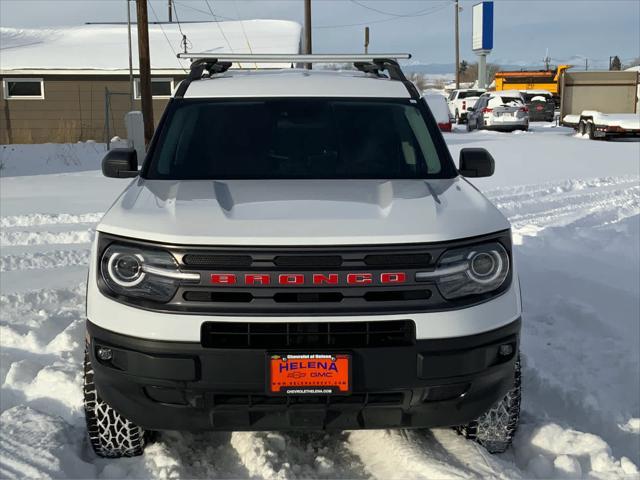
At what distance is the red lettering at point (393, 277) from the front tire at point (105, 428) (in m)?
1.33

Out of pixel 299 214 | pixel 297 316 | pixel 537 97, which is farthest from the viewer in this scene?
pixel 537 97

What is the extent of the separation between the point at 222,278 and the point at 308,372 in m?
0.49

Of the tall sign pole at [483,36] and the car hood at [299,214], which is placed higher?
the tall sign pole at [483,36]

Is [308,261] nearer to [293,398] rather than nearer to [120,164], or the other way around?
[293,398]

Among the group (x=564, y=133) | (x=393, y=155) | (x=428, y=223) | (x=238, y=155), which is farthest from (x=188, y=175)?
(x=564, y=133)

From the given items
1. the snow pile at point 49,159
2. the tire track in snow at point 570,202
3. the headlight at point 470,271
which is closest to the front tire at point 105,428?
the headlight at point 470,271

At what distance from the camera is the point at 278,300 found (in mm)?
2945

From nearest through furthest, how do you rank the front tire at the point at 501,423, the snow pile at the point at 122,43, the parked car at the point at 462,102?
the front tire at the point at 501,423 < the snow pile at the point at 122,43 < the parked car at the point at 462,102

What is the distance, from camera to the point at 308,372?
116 inches

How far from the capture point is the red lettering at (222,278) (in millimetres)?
2936

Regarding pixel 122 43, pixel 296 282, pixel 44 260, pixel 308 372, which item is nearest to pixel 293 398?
pixel 308 372

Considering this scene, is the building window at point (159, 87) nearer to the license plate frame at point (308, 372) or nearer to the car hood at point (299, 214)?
the car hood at point (299, 214)

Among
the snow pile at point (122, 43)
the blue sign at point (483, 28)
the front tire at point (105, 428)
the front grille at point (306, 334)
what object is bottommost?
the front tire at point (105, 428)

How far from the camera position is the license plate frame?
9.61 feet
